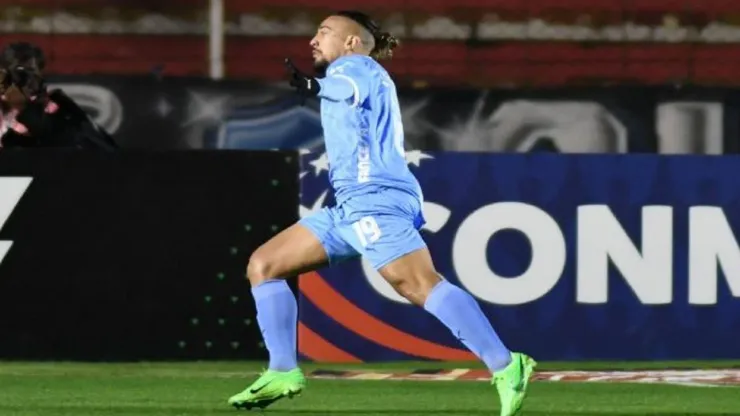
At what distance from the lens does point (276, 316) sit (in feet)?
28.8

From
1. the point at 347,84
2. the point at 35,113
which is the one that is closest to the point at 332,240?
the point at 347,84

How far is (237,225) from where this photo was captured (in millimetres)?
11812

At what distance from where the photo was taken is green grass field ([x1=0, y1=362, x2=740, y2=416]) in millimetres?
9148

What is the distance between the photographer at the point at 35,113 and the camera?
12.2 meters

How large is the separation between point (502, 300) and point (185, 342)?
167 cm

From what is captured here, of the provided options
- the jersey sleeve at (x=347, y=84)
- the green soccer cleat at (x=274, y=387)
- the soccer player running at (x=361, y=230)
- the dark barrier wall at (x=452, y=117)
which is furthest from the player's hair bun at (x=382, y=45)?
the dark barrier wall at (x=452, y=117)

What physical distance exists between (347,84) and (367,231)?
565 mm

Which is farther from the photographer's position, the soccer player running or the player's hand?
the soccer player running

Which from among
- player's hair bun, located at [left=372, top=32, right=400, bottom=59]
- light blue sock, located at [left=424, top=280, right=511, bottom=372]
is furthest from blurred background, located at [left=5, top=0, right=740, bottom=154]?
light blue sock, located at [left=424, top=280, right=511, bottom=372]

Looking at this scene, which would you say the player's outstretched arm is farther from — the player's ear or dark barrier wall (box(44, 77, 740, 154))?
dark barrier wall (box(44, 77, 740, 154))

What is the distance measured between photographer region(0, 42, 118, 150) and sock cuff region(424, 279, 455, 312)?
13.2 ft

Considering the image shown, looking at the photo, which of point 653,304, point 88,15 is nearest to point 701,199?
point 653,304

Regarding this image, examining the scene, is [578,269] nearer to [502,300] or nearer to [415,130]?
[502,300]

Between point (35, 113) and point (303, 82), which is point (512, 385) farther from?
point (35, 113)
